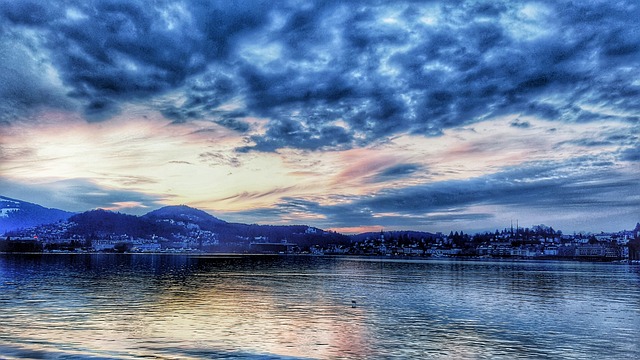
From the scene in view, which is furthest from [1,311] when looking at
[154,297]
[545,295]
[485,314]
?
[545,295]

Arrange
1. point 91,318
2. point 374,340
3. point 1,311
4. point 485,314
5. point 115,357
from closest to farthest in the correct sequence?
1. point 115,357
2. point 374,340
3. point 91,318
4. point 1,311
5. point 485,314

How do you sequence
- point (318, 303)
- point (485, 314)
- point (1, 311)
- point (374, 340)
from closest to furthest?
point (374, 340), point (1, 311), point (485, 314), point (318, 303)

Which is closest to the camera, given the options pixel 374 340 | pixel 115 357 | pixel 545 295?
pixel 115 357

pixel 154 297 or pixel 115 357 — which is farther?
pixel 154 297

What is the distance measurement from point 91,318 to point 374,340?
26056 millimetres

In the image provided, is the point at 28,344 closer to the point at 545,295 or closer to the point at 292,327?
the point at 292,327

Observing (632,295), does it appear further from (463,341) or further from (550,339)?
(463,341)

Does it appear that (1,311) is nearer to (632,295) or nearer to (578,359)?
(578,359)

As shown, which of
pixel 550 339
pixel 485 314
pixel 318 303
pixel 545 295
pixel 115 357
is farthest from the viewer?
pixel 545 295

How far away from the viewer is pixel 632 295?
82812mm

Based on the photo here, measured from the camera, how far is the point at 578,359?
34125 millimetres

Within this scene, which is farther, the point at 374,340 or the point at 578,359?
the point at 374,340

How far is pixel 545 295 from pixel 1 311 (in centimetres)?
7352

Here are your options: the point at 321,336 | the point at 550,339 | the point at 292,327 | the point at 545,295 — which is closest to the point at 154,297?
the point at 292,327
